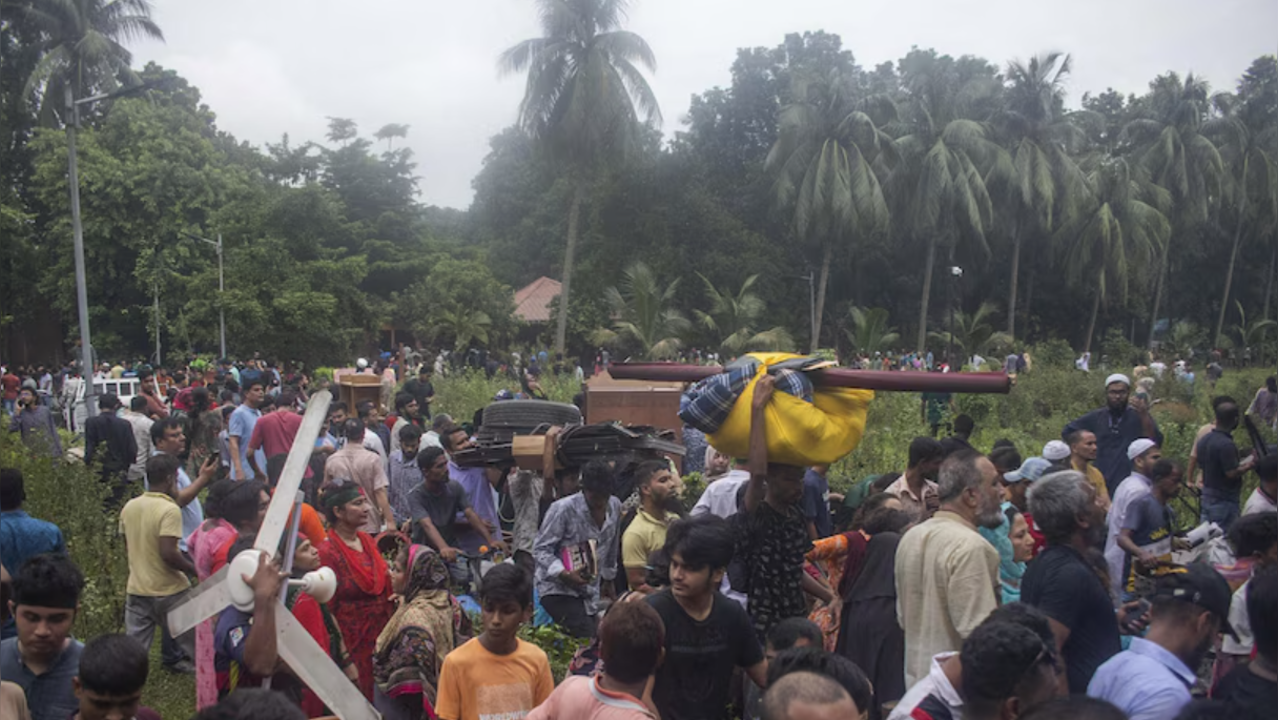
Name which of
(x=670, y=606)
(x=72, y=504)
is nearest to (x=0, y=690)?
(x=670, y=606)

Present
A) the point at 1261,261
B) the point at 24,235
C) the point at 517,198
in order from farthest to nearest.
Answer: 1. the point at 517,198
2. the point at 1261,261
3. the point at 24,235

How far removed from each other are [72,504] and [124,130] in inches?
1272

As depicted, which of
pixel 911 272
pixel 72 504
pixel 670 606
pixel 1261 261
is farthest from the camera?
pixel 1261 261

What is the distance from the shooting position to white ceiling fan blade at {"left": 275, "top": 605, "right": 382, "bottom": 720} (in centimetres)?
310

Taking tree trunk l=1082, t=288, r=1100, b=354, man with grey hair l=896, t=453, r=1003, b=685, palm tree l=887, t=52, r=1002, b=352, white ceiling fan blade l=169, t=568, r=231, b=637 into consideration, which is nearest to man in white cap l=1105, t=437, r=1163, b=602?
man with grey hair l=896, t=453, r=1003, b=685

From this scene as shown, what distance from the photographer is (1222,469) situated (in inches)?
309

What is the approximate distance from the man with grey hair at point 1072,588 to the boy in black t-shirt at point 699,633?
1.11 m

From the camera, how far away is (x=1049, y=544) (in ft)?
13.3

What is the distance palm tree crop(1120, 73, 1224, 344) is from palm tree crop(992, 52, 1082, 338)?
445 centimetres

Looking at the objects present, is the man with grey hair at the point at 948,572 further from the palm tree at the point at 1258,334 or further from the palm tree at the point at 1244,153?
the palm tree at the point at 1244,153

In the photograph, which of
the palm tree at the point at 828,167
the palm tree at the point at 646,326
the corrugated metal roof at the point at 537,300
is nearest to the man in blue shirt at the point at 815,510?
the palm tree at the point at 646,326

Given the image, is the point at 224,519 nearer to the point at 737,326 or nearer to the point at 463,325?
the point at 737,326

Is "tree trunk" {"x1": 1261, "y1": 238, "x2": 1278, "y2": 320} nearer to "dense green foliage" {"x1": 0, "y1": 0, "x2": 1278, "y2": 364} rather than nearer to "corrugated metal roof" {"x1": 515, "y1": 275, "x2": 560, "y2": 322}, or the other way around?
"dense green foliage" {"x1": 0, "y1": 0, "x2": 1278, "y2": 364}

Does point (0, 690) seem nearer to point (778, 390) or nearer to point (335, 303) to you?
point (778, 390)
